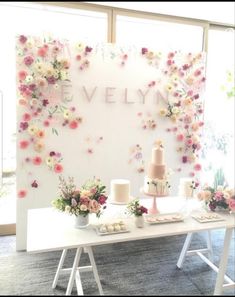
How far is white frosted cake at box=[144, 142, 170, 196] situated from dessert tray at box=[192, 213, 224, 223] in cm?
30

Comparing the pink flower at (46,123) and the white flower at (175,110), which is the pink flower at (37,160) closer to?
the pink flower at (46,123)

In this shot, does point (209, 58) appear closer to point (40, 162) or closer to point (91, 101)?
point (91, 101)

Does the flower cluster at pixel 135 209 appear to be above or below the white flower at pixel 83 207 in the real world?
below

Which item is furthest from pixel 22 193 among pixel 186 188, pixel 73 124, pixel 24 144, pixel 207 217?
pixel 207 217

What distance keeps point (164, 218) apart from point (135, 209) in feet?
0.83

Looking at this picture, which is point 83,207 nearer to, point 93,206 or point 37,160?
point 93,206

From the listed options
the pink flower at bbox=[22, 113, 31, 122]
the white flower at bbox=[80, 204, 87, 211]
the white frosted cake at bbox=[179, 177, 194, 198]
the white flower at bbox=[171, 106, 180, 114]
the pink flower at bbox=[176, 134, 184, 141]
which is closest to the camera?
the white flower at bbox=[80, 204, 87, 211]

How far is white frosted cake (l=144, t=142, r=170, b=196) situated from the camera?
2.12 metres

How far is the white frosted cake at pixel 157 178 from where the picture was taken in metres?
2.12

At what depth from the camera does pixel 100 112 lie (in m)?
3.04

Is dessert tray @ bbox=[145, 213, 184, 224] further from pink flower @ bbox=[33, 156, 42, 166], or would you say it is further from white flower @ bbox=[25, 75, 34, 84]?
white flower @ bbox=[25, 75, 34, 84]

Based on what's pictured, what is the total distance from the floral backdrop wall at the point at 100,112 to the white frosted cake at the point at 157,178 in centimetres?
102

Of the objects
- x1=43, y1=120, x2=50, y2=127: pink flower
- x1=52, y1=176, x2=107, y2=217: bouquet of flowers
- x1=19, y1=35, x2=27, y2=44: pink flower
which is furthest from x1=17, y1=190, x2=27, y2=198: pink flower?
x1=19, y1=35, x2=27, y2=44: pink flower

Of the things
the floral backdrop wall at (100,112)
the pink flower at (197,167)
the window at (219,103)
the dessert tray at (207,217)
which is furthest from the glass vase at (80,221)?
the window at (219,103)
